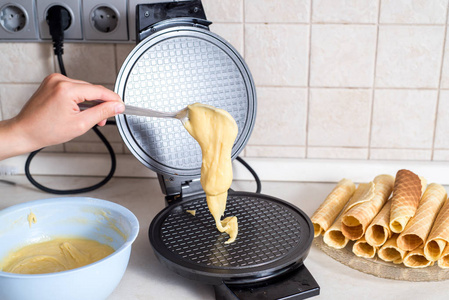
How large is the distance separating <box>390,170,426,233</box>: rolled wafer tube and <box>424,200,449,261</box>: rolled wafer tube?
5 cm

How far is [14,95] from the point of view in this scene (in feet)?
4.78

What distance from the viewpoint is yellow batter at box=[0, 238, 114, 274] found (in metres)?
0.93

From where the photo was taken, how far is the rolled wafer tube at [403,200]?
39.6 inches

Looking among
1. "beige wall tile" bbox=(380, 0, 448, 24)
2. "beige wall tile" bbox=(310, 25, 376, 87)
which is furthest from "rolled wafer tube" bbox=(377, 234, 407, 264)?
"beige wall tile" bbox=(380, 0, 448, 24)

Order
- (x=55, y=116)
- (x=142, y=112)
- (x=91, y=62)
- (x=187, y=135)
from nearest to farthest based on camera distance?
1. (x=55, y=116)
2. (x=142, y=112)
3. (x=187, y=135)
4. (x=91, y=62)

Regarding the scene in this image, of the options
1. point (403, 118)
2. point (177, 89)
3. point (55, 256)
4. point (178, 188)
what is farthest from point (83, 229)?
point (403, 118)

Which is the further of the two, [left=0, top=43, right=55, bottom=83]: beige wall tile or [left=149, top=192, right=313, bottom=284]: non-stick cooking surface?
[left=0, top=43, right=55, bottom=83]: beige wall tile

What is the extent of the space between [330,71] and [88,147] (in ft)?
2.54

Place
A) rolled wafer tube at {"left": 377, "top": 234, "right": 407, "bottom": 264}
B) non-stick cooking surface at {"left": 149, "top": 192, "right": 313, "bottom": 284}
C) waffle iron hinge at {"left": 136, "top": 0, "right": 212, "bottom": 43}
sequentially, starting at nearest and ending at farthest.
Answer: non-stick cooking surface at {"left": 149, "top": 192, "right": 313, "bottom": 284} < rolled wafer tube at {"left": 377, "top": 234, "right": 407, "bottom": 264} < waffle iron hinge at {"left": 136, "top": 0, "right": 212, "bottom": 43}

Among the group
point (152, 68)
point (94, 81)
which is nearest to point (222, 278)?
point (152, 68)

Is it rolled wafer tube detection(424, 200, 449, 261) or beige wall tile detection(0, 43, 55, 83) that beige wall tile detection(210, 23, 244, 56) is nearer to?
beige wall tile detection(0, 43, 55, 83)

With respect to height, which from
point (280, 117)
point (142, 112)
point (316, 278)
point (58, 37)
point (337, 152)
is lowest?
point (316, 278)

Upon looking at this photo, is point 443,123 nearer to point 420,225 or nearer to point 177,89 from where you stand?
point 420,225

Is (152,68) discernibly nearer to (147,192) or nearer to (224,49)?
(224,49)
